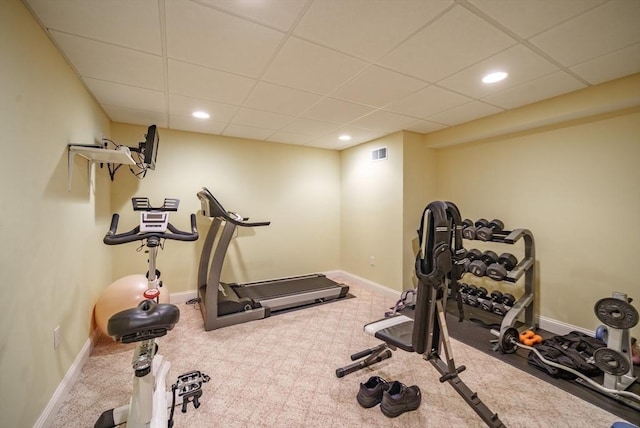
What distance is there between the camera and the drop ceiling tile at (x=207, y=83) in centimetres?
205

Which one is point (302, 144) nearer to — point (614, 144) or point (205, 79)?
point (205, 79)

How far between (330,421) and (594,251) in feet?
9.64

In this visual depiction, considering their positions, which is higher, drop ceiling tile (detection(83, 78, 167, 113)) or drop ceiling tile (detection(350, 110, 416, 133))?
drop ceiling tile (detection(83, 78, 167, 113))

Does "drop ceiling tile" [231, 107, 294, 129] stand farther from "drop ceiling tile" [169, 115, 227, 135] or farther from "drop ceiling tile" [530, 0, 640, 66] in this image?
"drop ceiling tile" [530, 0, 640, 66]

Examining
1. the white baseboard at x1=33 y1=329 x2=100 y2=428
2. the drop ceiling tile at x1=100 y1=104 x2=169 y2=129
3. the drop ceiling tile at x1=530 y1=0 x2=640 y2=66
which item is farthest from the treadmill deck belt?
the drop ceiling tile at x1=530 y1=0 x2=640 y2=66

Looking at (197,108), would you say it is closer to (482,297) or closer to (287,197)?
(287,197)

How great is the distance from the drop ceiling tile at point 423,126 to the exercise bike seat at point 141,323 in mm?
3275

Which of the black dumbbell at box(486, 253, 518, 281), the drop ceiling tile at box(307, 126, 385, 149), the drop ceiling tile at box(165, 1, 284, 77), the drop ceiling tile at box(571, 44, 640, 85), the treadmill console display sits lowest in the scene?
the black dumbbell at box(486, 253, 518, 281)

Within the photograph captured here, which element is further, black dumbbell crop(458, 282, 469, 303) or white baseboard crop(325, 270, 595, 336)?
black dumbbell crop(458, 282, 469, 303)

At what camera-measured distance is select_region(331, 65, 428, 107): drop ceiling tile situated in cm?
215

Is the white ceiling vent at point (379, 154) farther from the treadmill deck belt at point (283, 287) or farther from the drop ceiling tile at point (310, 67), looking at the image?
the treadmill deck belt at point (283, 287)

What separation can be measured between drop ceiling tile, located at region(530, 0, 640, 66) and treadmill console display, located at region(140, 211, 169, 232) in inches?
114

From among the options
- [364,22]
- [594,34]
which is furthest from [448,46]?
[594,34]

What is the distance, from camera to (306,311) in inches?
136
